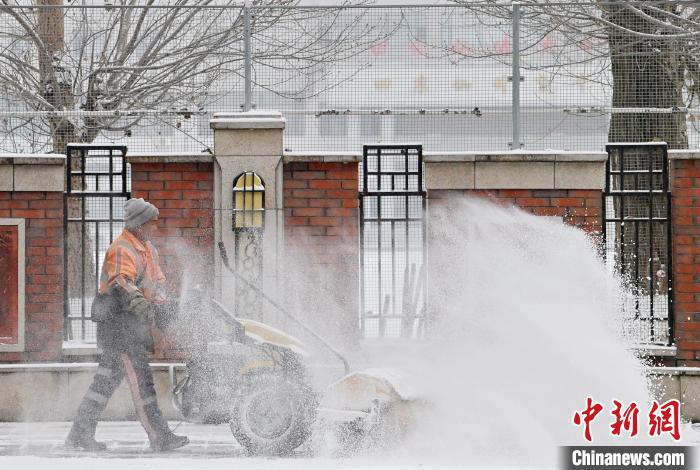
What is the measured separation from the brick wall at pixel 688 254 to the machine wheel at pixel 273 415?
150 inches

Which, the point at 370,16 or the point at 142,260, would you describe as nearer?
the point at 142,260

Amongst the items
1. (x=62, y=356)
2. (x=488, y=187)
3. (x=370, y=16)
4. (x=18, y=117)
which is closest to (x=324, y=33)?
(x=370, y=16)

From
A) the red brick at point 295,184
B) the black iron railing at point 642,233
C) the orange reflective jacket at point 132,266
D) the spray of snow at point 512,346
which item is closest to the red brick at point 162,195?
the red brick at point 295,184

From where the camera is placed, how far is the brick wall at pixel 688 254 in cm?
1088

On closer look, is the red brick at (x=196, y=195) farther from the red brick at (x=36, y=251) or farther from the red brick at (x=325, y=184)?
the red brick at (x=36, y=251)

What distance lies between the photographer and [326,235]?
10.9 meters

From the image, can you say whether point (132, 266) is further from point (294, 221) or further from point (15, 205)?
point (15, 205)

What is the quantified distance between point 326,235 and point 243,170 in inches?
36.7

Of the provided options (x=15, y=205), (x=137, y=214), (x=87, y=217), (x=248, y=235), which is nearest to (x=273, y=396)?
(x=137, y=214)

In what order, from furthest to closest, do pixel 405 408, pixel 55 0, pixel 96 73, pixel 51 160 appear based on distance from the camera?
1. pixel 55 0
2. pixel 96 73
3. pixel 51 160
4. pixel 405 408

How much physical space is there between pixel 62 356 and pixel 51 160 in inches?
68.1

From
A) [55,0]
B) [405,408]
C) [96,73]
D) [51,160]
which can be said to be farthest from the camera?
[55,0]

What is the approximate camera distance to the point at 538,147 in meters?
11.1

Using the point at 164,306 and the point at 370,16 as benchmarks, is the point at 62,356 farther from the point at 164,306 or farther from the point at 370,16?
the point at 370,16
